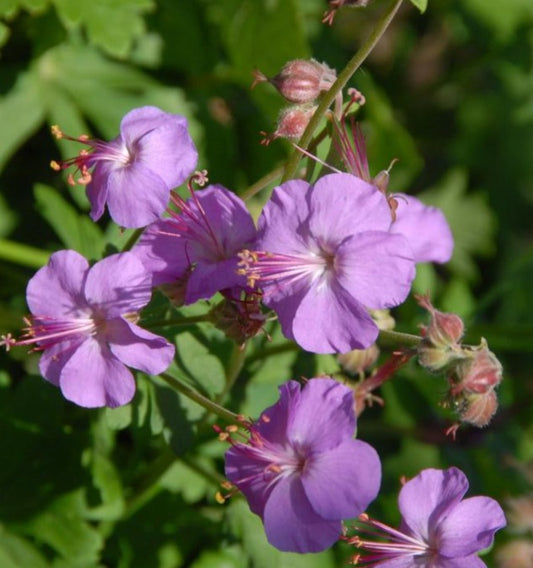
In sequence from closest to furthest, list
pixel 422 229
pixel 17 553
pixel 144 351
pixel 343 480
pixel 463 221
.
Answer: pixel 343 480 → pixel 144 351 → pixel 422 229 → pixel 17 553 → pixel 463 221

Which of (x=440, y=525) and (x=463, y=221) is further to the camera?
(x=463, y=221)

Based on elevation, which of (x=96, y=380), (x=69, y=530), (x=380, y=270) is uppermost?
(x=380, y=270)

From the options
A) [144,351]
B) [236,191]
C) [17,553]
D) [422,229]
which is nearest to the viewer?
[144,351]

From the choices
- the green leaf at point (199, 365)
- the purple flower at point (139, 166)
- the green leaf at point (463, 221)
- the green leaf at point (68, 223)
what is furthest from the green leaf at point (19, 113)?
the green leaf at point (463, 221)

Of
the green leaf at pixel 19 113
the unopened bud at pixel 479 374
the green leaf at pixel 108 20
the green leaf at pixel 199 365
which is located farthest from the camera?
the green leaf at pixel 19 113

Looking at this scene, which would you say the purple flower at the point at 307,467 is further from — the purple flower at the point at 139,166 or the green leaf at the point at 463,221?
the green leaf at the point at 463,221

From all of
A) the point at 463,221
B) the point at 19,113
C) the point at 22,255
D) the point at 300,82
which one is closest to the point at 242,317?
the point at 300,82

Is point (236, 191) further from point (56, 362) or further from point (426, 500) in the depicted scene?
point (426, 500)
